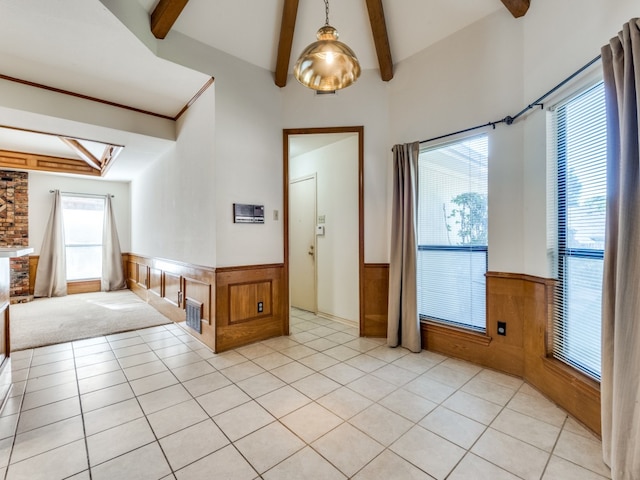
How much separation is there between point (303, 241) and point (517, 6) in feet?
11.5

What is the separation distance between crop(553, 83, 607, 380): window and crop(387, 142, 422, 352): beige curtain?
1136mm

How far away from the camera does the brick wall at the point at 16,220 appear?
5453 mm

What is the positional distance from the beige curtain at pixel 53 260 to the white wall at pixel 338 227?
210 inches

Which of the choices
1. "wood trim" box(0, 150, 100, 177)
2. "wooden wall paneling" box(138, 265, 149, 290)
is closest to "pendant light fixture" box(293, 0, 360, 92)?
"wooden wall paneling" box(138, 265, 149, 290)

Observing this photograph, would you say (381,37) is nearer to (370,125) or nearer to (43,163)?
(370,125)

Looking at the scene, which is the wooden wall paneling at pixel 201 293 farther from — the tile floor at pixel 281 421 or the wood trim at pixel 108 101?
the wood trim at pixel 108 101

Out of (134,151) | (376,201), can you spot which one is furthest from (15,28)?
(376,201)

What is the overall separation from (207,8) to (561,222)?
3457 mm

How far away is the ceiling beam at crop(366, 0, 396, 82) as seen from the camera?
287 centimetres

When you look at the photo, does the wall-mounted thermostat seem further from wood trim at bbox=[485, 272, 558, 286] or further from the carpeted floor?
wood trim at bbox=[485, 272, 558, 286]

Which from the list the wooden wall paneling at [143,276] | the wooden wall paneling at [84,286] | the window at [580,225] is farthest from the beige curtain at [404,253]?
the wooden wall paneling at [84,286]

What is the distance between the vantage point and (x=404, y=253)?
9.98 ft

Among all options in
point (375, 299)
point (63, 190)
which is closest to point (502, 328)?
point (375, 299)

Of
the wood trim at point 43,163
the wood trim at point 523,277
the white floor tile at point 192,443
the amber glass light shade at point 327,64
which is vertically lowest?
the white floor tile at point 192,443
